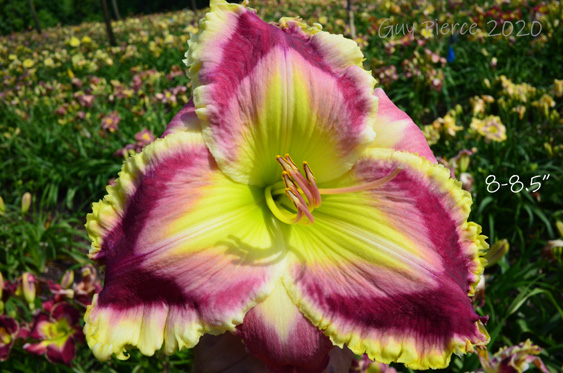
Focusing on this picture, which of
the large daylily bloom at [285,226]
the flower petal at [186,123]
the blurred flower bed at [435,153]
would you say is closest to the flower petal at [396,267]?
the large daylily bloom at [285,226]

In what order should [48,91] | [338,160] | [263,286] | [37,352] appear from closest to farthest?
[263,286]
[338,160]
[37,352]
[48,91]

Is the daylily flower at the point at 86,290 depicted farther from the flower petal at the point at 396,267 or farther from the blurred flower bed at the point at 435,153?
the flower petal at the point at 396,267

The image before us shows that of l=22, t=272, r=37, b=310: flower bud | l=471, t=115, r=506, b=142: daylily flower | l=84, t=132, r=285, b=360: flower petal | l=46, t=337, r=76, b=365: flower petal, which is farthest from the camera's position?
l=471, t=115, r=506, b=142: daylily flower

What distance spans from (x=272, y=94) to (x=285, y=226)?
0.26 metres

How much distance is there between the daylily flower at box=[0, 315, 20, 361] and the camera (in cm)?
134

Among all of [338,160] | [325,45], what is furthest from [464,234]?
[325,45]

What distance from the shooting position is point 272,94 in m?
0.70

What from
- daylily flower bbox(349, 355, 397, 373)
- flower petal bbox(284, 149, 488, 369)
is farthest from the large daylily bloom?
daylily flower bbox(349, 355, 397, 373)

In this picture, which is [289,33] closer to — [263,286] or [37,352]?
[263,286]

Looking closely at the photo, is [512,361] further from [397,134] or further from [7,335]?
[7,335]

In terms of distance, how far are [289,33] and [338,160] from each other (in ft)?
0.95

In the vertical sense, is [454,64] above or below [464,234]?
below

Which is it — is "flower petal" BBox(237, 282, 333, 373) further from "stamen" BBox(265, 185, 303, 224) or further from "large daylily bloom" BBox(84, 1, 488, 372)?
"stamen" BBox(265, 185, 303, 224)

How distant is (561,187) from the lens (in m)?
2.41
